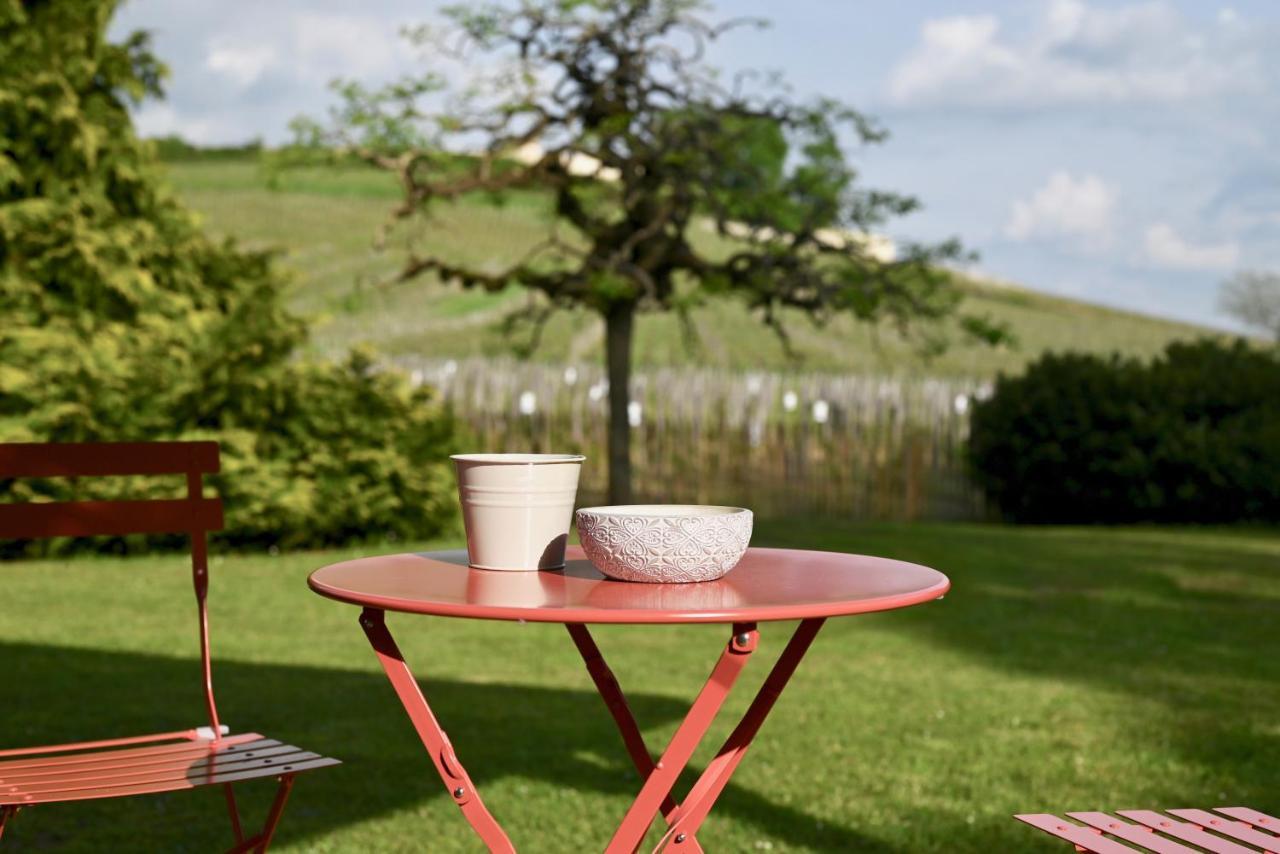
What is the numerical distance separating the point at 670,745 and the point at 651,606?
192mm

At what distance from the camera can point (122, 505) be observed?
10.1 feet

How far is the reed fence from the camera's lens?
45.8ft

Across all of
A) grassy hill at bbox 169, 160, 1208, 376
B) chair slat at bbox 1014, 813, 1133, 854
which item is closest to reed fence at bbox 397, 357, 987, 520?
grassy hill at bbox 169, 160, 1208, 376

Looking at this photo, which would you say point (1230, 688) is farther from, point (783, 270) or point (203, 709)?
point (783, 270)

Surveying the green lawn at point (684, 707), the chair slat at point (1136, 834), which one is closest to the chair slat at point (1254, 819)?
the chair slat at point (1136, 834)

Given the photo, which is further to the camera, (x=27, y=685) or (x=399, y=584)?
(x=27, y=685)

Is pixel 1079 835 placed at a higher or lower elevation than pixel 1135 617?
higher

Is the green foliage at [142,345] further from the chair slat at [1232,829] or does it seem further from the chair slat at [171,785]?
the chair slat at [1232,829]

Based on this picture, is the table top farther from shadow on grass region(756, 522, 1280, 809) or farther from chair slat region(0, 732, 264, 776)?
shadow on grass region(756, 522, 1280, 809)

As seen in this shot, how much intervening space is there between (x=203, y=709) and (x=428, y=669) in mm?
1088

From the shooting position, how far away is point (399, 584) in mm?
2062

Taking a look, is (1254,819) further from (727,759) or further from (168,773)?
(168,773)

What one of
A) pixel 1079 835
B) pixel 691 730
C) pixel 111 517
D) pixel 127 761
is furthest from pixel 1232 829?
pixel 111 517

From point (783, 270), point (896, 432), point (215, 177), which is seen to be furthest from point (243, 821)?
point (215, 177)
